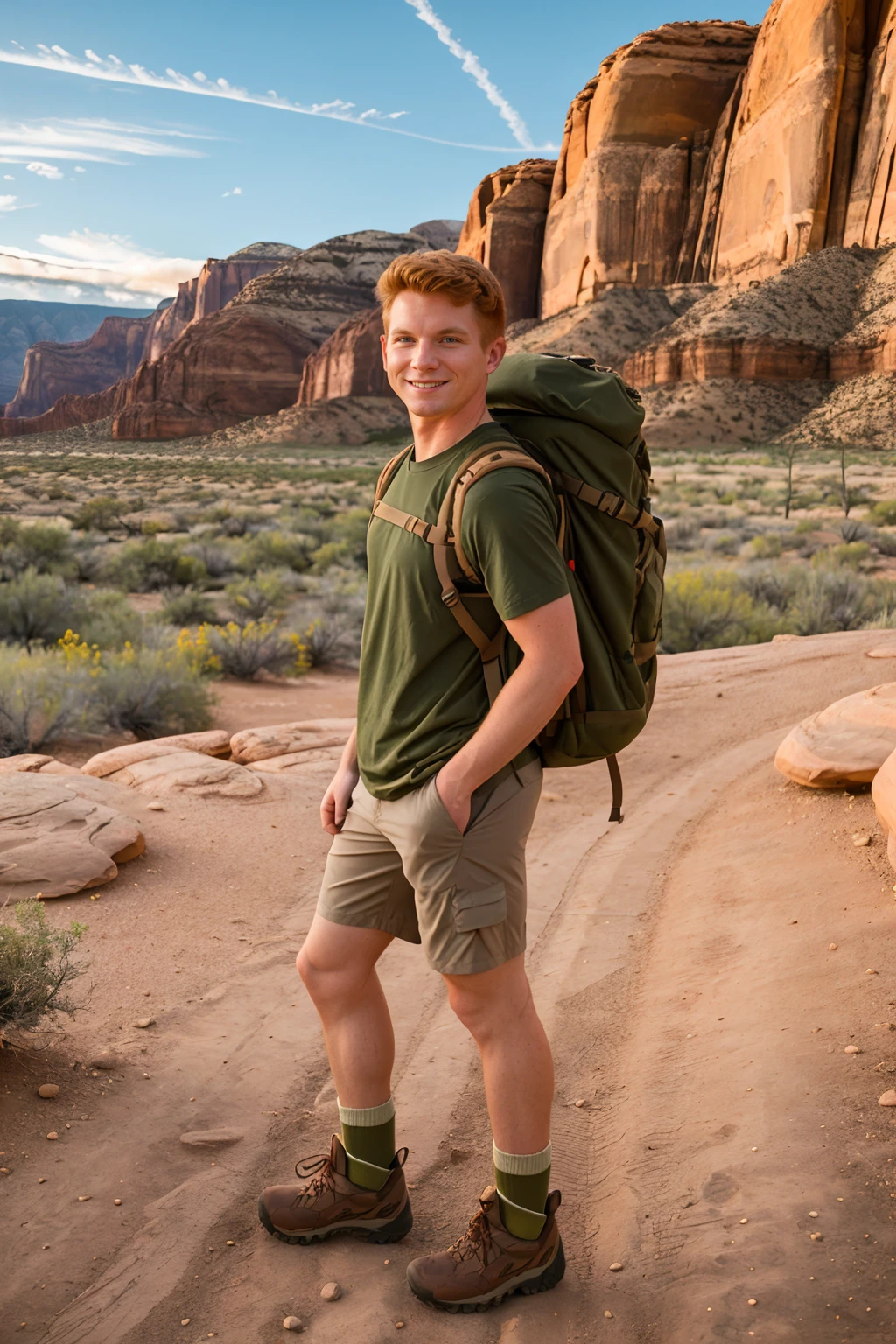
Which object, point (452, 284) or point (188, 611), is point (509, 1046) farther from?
point (188, 611)

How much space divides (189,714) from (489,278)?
647cm

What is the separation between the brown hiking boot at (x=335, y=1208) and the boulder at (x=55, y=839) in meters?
2.36

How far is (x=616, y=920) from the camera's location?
4336 mm

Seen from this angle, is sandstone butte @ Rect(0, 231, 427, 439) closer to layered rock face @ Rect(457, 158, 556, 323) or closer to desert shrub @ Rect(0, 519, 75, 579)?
layered rock face @ Rect(457, 158, 556, 323)

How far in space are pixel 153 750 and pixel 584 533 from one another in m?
5.08

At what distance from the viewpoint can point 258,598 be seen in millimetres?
12789

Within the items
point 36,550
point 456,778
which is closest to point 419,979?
point 456,778

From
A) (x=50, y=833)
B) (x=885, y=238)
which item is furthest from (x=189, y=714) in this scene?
(x=885, y=238)

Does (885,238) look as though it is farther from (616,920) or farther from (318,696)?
(616,920)

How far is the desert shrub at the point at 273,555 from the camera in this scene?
1576 centimetres

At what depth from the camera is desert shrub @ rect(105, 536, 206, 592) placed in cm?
1434

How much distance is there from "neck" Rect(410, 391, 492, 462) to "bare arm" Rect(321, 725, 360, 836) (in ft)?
2.21

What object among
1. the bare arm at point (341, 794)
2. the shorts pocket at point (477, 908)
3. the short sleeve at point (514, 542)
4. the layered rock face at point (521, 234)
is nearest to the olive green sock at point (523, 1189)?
the shorts pocket at point (477, 908)

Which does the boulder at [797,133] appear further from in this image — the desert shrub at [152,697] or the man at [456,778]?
the man at [456,778]
